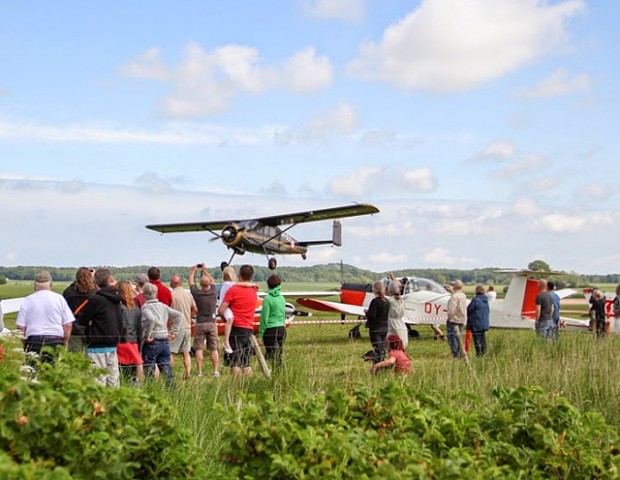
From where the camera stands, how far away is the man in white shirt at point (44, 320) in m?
7.34

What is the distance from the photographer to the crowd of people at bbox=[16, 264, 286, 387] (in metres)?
7.41

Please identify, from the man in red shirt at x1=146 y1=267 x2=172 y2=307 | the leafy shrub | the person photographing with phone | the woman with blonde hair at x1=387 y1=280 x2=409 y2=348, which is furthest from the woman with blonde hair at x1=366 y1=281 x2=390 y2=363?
the leafy shrub

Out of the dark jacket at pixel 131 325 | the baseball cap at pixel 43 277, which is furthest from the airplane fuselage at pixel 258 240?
the baseball cap at pixel 43 277

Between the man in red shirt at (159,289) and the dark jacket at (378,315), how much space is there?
8.88 ft

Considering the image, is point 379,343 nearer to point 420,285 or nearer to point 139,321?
point 139,321

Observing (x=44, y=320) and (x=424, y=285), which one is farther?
(x=424, y=285)

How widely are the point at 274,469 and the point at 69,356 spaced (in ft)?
3.95

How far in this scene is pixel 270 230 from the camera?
37062 mm

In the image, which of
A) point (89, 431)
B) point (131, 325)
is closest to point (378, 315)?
point (131, 325)

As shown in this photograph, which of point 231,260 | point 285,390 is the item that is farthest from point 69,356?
point 231,260

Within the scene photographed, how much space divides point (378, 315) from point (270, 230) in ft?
87.9

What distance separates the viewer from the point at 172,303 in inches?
409

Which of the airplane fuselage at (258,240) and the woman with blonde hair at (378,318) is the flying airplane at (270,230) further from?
the woman with blonde hair at (378,318)

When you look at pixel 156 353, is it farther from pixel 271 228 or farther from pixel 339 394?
pixel 271 228
